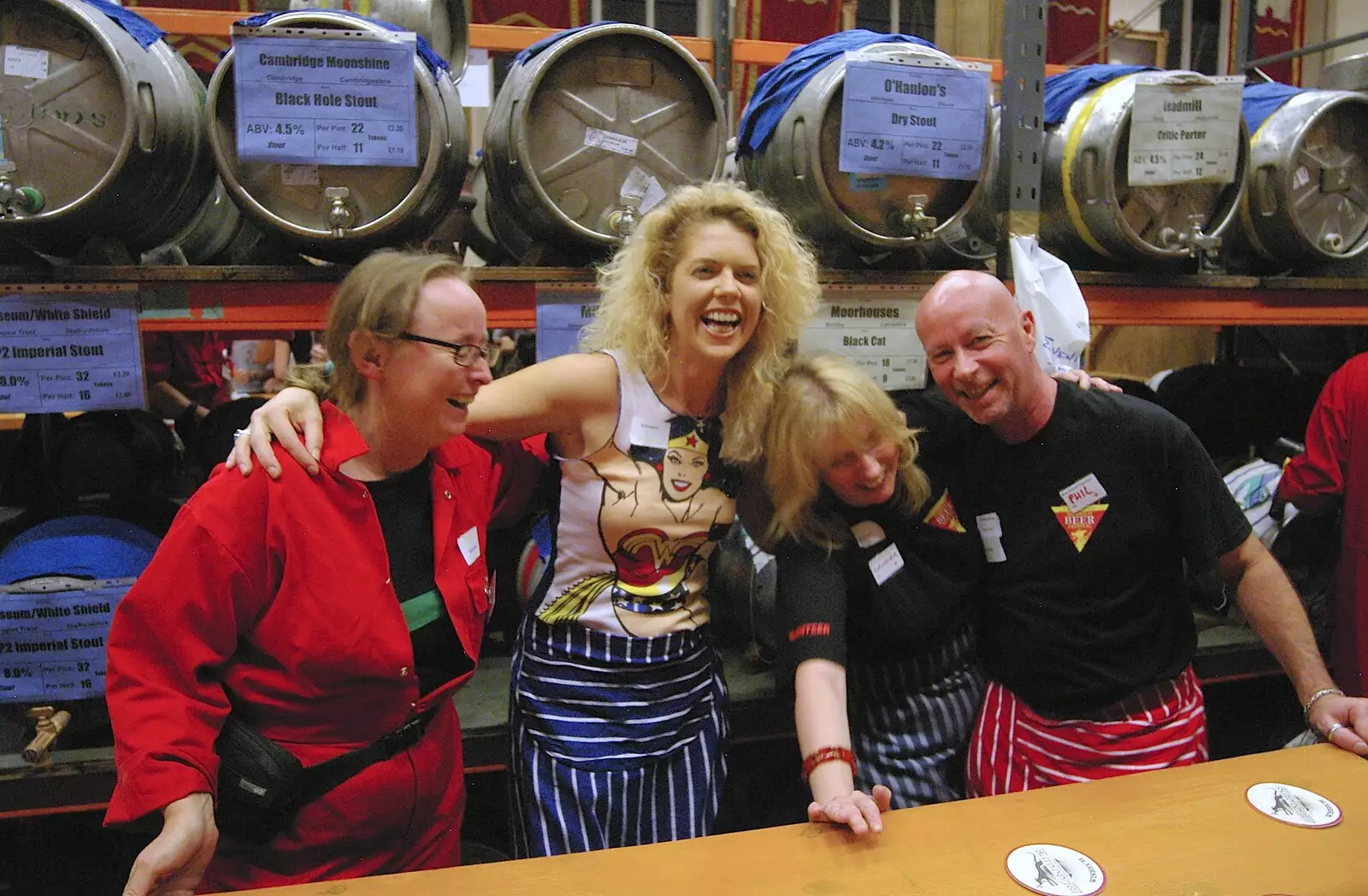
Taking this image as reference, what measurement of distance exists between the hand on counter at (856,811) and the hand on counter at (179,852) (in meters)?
0.80

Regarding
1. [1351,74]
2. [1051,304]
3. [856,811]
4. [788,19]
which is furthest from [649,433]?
[788,19]

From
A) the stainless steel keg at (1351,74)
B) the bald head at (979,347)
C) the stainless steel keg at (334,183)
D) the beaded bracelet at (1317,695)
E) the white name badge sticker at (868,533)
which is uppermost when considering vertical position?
the stainless steel keg at (1351,74)

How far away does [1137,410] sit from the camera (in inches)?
66.8

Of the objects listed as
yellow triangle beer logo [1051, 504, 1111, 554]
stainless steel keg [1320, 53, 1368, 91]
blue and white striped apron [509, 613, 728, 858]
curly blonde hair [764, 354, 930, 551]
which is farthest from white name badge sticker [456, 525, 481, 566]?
stainless steel keg [1320, 53, 1368, 91]

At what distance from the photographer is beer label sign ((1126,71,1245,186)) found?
1906 millimetres

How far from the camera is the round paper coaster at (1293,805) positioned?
1167 mm

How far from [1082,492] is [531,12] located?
5.24 metres

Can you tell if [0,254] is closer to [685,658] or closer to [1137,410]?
Answer: [685,658]

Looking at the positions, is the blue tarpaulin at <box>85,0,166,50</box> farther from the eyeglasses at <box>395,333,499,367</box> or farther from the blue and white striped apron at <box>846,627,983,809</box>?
the blue and white striped apron at <box>846,627,983,809</box>

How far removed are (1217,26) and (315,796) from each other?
24.7ft

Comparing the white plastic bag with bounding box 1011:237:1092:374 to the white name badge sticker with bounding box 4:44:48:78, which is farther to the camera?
the white plastic bag with bounding box 1011:237:1092:374

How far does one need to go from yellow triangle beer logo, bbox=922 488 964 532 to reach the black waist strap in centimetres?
98

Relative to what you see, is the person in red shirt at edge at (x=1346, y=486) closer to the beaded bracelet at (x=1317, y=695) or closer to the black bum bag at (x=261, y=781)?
the beaded bracelet at (x=1317, y=695)

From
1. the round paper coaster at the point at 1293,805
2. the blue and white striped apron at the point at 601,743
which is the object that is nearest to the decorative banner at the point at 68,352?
the blue and white striped apron at the point at 601,743
